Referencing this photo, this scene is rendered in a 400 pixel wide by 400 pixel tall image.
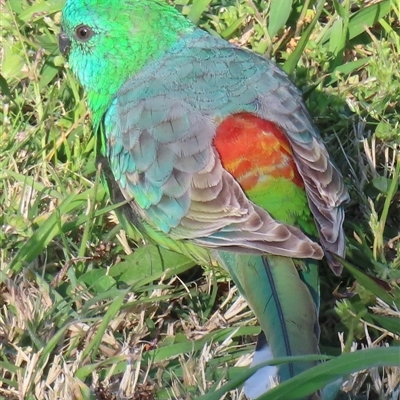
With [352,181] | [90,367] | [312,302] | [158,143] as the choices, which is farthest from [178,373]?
[352,181]

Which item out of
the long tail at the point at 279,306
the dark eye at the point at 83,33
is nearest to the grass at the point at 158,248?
the long tail at the point at 279,306

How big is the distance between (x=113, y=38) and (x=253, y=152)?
101 centimetres

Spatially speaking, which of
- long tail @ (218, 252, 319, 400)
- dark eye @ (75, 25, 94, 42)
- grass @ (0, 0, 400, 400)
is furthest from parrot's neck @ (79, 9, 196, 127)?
long tail @ (218, 252, 319, 400)

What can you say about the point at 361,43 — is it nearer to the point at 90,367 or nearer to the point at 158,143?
the point at 158,143

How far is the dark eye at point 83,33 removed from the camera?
3.87 m

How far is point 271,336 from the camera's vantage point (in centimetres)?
284

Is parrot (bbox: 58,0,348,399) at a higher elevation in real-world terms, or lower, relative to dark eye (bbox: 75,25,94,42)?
lower

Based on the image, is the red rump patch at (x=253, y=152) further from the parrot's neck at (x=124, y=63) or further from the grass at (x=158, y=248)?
the parrot's neck at (x=124, y=63)

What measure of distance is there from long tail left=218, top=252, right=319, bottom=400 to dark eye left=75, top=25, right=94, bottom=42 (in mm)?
1294

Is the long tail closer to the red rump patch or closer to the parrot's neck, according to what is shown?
the red rump patch

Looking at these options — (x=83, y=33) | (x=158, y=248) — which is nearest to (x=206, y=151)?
(x=158, y=248)

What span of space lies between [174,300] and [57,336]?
0.60 meters

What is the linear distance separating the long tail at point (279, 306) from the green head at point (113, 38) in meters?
1.08

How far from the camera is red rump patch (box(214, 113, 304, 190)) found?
3217 mm
